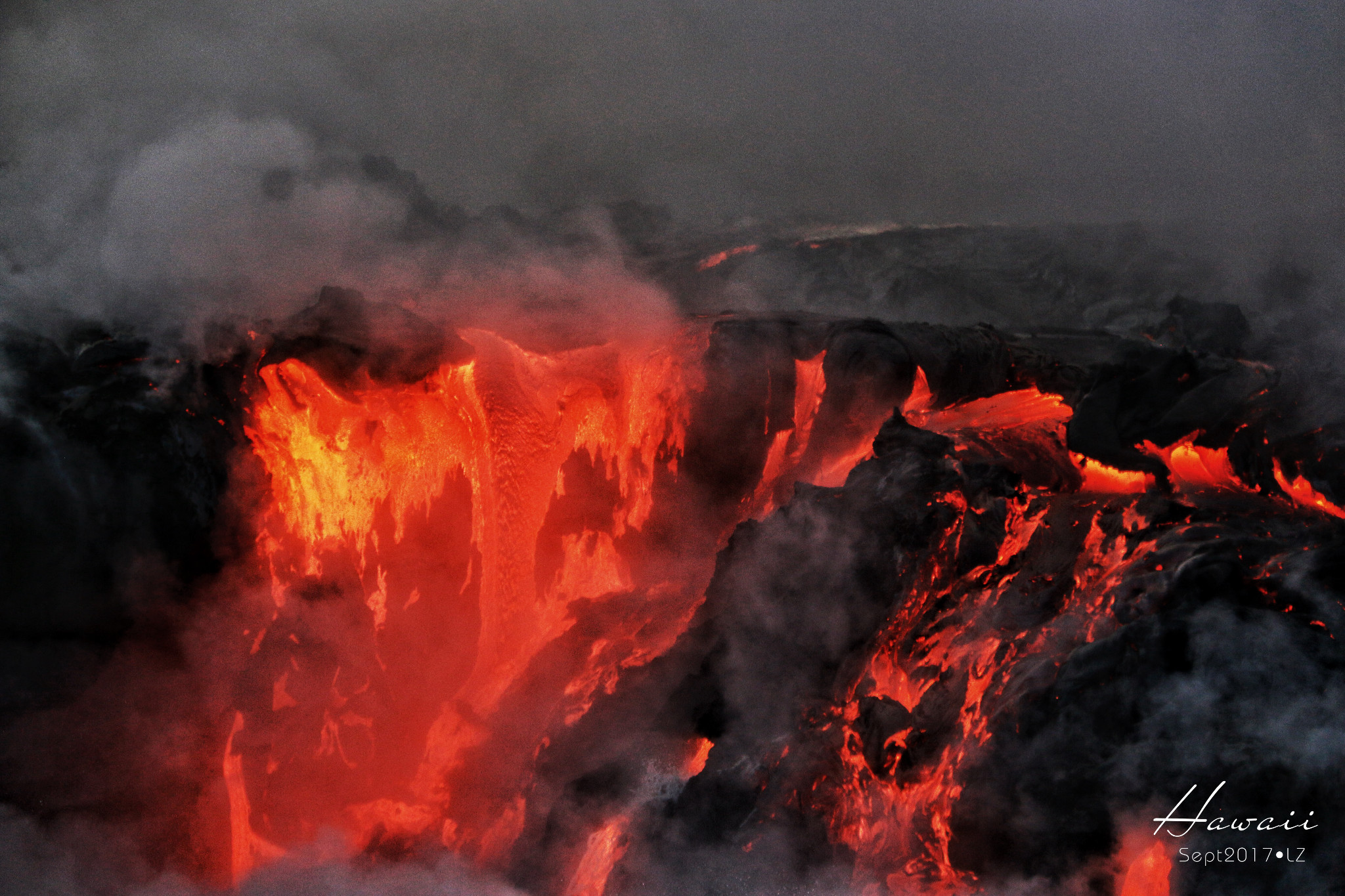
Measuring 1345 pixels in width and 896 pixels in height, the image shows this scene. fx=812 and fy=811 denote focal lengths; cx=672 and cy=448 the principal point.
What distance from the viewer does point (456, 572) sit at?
17.5ft

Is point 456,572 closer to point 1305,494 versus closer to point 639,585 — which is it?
point 639,585

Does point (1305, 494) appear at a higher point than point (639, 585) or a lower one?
higher

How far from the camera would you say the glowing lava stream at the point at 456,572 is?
4.69 metres

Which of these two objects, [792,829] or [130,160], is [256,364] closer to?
[130,160]

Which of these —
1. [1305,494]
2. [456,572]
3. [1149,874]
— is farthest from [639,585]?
[1305,494]

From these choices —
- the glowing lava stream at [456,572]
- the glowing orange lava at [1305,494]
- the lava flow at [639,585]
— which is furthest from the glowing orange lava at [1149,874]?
the glowing lava stream at [456,572]

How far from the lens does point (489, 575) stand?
17.6 ft

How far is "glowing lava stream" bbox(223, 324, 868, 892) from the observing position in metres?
4.69

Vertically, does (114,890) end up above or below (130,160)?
below

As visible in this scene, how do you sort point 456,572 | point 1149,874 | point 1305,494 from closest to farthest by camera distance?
point 1149,874 → point 1305,494 → point 456,572

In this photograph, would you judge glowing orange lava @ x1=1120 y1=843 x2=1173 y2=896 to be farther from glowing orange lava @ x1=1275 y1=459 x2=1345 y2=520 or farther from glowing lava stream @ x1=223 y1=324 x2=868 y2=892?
glowing lava stream @ x1=223 y1=324 x2=868 y2=892

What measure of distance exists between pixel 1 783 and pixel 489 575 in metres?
2.61

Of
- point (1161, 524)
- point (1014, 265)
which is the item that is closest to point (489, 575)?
point (1161, 524)

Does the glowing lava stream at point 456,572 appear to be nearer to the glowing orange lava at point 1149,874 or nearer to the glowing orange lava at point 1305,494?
the glowing orange lava at point 1305,494
